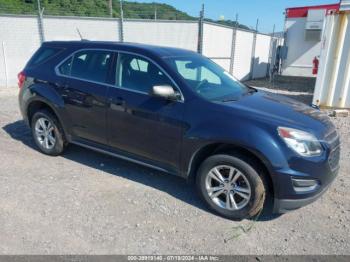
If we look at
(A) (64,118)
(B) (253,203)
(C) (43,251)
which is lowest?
(C) (43,251)

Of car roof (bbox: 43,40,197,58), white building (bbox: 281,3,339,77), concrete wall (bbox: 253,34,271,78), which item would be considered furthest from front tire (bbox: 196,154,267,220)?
white building (bbox: 281,3,339,77)

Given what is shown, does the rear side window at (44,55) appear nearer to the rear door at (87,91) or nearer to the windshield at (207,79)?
the rear door at (87,91)

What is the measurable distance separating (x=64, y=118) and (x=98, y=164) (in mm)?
837

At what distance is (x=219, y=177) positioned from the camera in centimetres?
340

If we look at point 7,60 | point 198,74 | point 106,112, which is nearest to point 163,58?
point 198,74

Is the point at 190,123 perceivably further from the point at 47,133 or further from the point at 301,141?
the point at 47,133

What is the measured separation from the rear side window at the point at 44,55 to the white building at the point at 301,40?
51.5 ft

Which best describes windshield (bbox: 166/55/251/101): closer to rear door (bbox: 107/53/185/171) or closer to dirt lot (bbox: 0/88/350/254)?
rear door (bbox: 107/53/185/171)

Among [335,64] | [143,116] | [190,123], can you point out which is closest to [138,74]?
[143,116]

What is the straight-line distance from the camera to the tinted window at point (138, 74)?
3752 millimetres

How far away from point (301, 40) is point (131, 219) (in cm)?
1755

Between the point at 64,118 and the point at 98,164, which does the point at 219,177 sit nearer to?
the point at 98,164

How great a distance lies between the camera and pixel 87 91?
13.8ft

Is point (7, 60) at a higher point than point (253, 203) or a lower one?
higher
